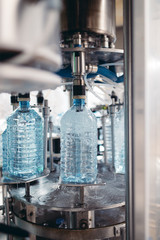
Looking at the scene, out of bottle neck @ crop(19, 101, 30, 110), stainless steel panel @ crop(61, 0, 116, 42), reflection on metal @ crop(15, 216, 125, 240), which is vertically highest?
stainless steel panel @ crop(61, 0, 116, 42)

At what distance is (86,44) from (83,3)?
0.15 meters

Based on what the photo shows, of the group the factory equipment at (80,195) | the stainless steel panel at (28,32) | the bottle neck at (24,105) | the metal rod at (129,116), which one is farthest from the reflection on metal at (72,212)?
the stainless steel panel at (28,32)

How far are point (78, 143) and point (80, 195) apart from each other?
0.29 meters

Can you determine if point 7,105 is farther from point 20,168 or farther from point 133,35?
point 133,35

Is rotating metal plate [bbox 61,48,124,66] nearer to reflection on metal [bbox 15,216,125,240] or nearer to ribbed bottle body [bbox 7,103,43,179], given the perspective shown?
ribbed bottle body [bbox 7,103,43,179]

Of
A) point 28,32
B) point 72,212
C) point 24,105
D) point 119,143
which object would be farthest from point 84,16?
point 119,143

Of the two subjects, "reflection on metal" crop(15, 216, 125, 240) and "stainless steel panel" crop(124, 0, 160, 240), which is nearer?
"stainless steel panel" crop(124, 0, 160, 240)

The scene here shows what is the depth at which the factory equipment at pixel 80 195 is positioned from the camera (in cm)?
87

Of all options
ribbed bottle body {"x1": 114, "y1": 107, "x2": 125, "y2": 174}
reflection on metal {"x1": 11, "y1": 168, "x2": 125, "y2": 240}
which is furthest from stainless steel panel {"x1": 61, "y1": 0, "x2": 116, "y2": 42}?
ribbed bottle body {"x1": 114, "y1": 107, "x2": 125, "y2": 174}

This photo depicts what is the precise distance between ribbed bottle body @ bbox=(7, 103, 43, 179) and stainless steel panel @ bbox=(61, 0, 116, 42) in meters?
0.45

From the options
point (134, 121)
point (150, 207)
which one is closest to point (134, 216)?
point (150, 207)

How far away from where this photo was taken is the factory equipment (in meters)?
0.87

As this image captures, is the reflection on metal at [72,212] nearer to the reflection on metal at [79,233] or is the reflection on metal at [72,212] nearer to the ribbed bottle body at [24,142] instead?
the reflection on metal at [79,233]

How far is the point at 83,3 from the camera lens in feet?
3.01
